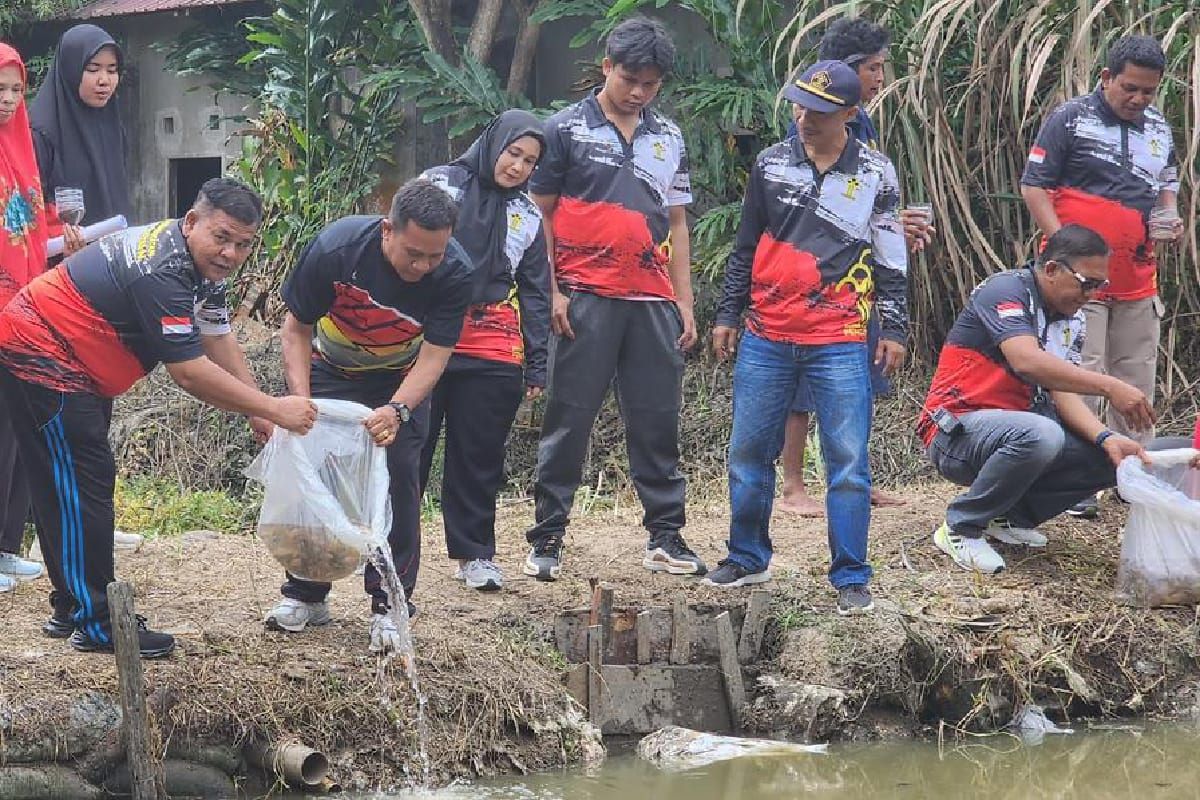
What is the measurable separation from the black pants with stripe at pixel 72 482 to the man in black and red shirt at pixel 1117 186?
158 inches

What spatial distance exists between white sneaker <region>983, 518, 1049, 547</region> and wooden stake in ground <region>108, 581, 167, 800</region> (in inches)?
146

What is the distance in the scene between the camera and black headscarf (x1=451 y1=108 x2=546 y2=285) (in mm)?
5887

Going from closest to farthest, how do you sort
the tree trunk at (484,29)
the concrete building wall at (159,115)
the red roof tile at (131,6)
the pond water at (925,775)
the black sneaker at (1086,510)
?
1. the pond water at (925,775)
2. the black sneaker at (1086,510)
3. the tree trunk at (484,29)
4. the red roof tile at (131,6)
5. the concrete building wall at (159,115)

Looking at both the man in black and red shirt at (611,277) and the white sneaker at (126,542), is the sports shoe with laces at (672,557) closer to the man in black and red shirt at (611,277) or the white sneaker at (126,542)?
the man in black and red shirt at (611,277)

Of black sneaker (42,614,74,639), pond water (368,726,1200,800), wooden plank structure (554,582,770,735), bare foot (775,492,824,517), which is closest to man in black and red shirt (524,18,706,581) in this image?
wooden plank structure (554,582,770,735)

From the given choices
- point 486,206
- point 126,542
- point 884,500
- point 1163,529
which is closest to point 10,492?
point 126,542

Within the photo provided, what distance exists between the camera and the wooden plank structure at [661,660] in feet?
19.3

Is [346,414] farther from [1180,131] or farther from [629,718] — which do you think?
[1180,131]

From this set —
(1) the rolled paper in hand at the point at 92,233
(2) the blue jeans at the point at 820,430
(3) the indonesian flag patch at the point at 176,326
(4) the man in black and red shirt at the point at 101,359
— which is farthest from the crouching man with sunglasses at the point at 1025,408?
(1) the rolled paper in hand at the point at 92,233

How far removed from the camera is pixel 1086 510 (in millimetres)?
7453

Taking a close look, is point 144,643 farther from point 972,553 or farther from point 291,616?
point 972,553

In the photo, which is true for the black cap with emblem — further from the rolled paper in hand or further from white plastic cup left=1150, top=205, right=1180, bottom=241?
the rolled paper in hand

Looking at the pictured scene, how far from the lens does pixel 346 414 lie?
518 cm

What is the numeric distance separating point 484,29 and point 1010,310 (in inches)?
244
